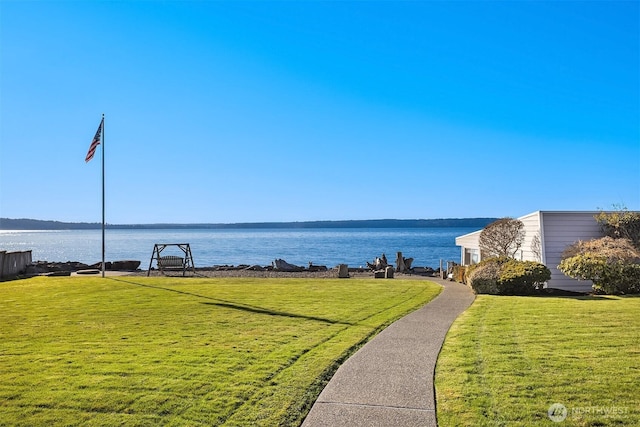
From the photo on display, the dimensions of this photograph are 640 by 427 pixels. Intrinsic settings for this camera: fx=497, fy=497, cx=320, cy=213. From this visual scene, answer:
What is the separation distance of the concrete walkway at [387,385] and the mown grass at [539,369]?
0.67ft

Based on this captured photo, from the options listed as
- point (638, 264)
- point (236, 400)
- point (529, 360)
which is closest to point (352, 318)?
point (529, 360)

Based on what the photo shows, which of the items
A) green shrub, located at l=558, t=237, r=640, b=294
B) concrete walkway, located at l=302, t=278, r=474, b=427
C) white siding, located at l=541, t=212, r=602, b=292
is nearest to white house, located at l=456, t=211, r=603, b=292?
white siding, located at l=541, t=212, r=602, b=292

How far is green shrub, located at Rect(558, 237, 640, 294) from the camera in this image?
1466 cm

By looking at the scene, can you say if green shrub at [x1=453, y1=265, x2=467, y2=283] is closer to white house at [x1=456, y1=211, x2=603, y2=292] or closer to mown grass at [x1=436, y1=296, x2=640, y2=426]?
white house at [x1=456, y1=211, x2=603, y2=292]

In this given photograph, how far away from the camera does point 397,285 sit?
17531 millimetres

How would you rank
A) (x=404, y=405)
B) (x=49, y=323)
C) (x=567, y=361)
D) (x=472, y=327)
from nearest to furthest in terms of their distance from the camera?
(x=404, y=405)
(x=567, y=361)
(x=472, y=327)
(x=49, y=323)

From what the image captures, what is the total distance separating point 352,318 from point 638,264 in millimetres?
10893

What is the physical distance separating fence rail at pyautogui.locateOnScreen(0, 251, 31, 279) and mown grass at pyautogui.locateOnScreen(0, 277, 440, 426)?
28.5 feet

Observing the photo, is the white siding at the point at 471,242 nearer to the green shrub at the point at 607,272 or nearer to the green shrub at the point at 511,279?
the green shrub at the point at 511,279

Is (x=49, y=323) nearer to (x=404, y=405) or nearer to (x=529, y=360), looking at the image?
(x=404, y=405)

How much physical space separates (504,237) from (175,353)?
1467 centimetres

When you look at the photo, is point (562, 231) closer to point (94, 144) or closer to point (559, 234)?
point (559, 234)

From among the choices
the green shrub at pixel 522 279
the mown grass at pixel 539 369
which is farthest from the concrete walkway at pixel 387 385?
the green shrub at pixel 522 279

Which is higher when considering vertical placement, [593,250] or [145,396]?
[593,250]
